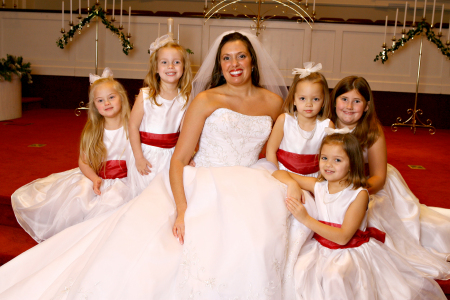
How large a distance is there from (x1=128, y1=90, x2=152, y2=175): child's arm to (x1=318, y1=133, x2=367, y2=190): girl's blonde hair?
1.40 metres

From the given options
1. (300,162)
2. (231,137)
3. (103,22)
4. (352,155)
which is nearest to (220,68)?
(231,137)

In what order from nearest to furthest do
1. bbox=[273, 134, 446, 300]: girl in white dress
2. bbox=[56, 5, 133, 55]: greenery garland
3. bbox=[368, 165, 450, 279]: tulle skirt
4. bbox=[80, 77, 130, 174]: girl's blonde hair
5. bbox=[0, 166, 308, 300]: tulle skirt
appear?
1. bbox=[0, 166, 308, 300]: tulle skirt
2. bbox=[273, 134, 446, 300]: girl in white dress
3. bbox=[368, 165, 450, 279]: tulle skirt
4. bbox=[80, 77, 130, 174]: girl's blonde hair
5. bbox=[56, 5, 133, 55]: greenery garland

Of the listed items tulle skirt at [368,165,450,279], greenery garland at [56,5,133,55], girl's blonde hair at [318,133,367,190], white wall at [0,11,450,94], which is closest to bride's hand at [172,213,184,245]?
girl's blonde hair at [318,133,367,190]

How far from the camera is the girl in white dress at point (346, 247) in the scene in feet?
7.30

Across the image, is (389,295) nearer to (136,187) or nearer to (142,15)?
(136,187)

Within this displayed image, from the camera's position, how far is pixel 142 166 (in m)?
3.23

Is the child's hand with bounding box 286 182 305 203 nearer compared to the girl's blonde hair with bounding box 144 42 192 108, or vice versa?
the child's hand with bounding box 286 182 305 203

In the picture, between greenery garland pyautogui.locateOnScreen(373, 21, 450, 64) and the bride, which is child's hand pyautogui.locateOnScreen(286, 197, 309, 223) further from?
greenery garland pyautogui.locateOnScreen(373, 21, 450, 64)

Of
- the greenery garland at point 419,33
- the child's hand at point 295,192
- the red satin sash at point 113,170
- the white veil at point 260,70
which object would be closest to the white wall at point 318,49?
the greenery garland at point 419,33

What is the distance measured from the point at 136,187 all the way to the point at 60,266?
39.5 inches

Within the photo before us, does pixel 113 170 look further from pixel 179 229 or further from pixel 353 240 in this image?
pixel 353 240

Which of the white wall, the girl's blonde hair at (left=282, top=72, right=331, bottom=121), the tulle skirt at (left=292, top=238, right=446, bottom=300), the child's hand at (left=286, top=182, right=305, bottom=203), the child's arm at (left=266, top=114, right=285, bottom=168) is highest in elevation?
the white wall

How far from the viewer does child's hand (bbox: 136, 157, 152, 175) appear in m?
3.23

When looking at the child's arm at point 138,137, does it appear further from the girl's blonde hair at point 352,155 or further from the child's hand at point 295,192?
the girl's blonde hair at point 352,155
